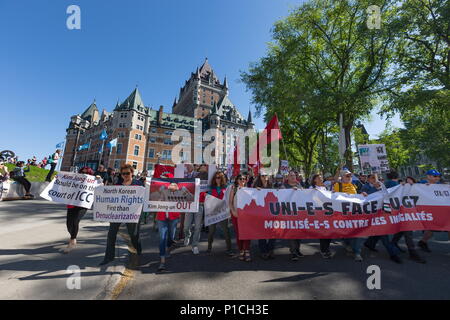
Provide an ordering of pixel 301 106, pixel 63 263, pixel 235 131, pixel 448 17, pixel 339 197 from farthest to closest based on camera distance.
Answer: pixel 235 131 → pixel 301 106 → pixel 448 17 → pixel 339 197 → pixel 63 263

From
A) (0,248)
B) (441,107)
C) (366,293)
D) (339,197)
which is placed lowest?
(366,293)

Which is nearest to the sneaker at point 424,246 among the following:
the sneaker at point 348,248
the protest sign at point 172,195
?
the sneaker at point 348,248

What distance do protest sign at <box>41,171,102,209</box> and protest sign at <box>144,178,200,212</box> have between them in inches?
66.9

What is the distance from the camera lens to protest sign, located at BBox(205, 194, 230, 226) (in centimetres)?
528

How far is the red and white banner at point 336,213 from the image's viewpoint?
4895 mm

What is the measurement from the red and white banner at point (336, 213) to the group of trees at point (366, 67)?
405 inches

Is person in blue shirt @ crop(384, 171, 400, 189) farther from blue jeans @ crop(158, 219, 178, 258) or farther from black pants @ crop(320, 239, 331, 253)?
blue jeans @ crop(158, 219, 178, 258)

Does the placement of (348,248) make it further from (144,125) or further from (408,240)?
(144,125)

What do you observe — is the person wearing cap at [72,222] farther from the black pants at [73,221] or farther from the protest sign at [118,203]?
the protest sign at [118,203]

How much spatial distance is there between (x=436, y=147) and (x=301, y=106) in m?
9.65

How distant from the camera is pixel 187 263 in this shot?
460 cm

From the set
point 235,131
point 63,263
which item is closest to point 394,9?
point 63,263

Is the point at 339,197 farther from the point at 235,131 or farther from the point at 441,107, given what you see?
the point at 235,131

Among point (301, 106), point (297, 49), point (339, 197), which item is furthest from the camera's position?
point (297, 49)
